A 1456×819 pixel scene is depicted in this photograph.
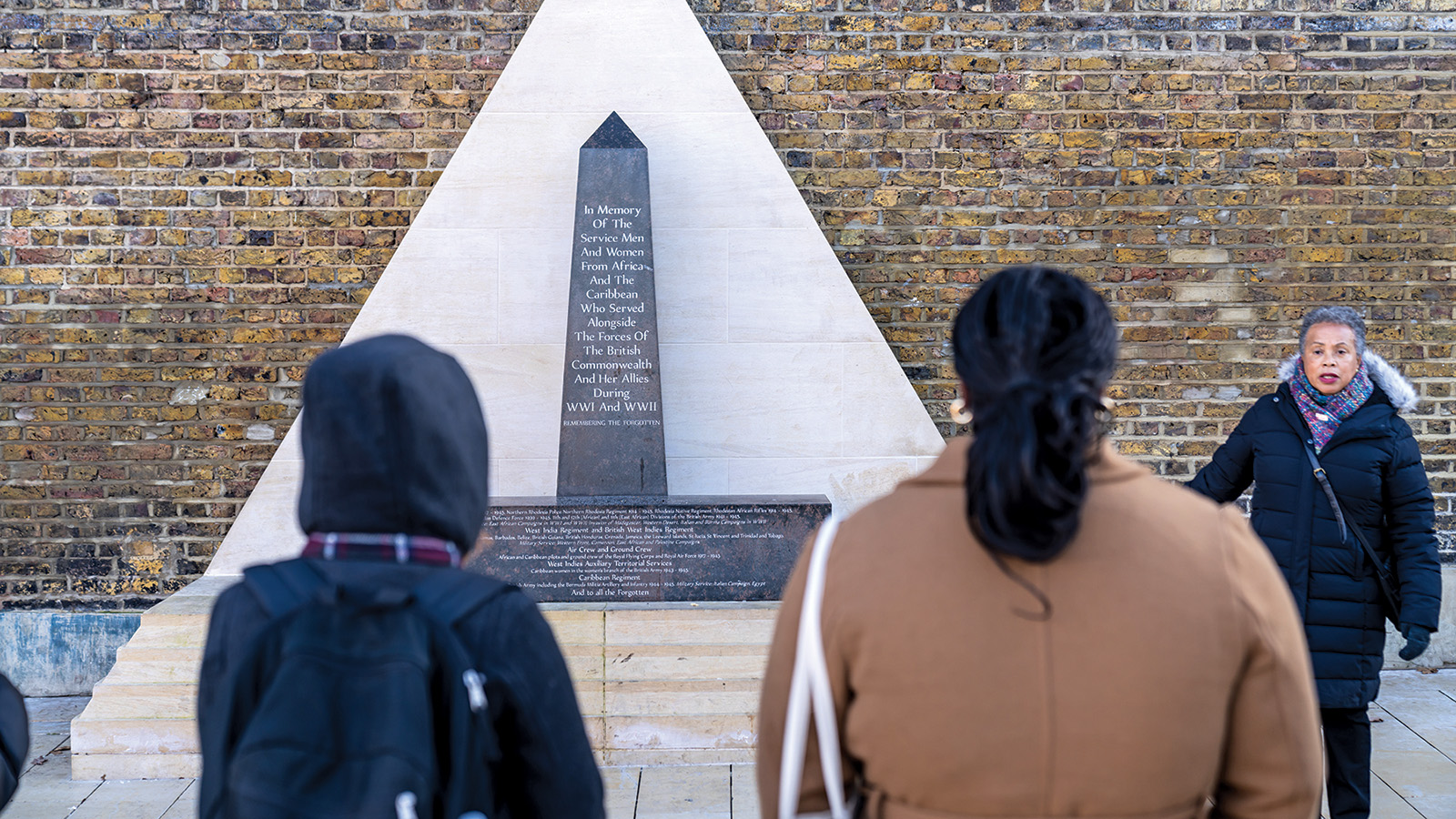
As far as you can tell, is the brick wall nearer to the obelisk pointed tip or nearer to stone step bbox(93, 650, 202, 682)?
the obelisk pointed tip

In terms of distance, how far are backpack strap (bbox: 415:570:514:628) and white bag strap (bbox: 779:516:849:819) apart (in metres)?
0.36

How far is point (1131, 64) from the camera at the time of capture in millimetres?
5223

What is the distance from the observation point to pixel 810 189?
5277mm

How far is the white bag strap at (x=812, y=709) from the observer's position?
3.95ft

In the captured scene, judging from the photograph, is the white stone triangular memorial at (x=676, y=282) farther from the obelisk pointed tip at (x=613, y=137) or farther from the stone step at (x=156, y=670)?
the stone step at (x=156, y=670)

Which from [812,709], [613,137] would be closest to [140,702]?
[613,137]

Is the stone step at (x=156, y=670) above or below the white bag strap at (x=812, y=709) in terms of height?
below

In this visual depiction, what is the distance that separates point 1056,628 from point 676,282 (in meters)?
4.20

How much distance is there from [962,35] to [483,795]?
4.85 metres

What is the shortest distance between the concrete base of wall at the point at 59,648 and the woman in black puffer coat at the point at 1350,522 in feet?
15.8

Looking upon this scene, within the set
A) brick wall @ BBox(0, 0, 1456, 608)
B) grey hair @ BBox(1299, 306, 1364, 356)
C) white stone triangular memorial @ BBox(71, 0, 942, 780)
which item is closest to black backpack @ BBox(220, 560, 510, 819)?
grey hair @ BBox(1299, 306, 1364, 356)

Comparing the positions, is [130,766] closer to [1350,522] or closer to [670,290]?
[670,290]

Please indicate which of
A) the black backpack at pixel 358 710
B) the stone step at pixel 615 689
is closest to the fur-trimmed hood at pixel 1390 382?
the stone step at pixel 615 689

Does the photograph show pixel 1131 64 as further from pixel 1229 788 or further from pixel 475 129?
pixel 1229 788
